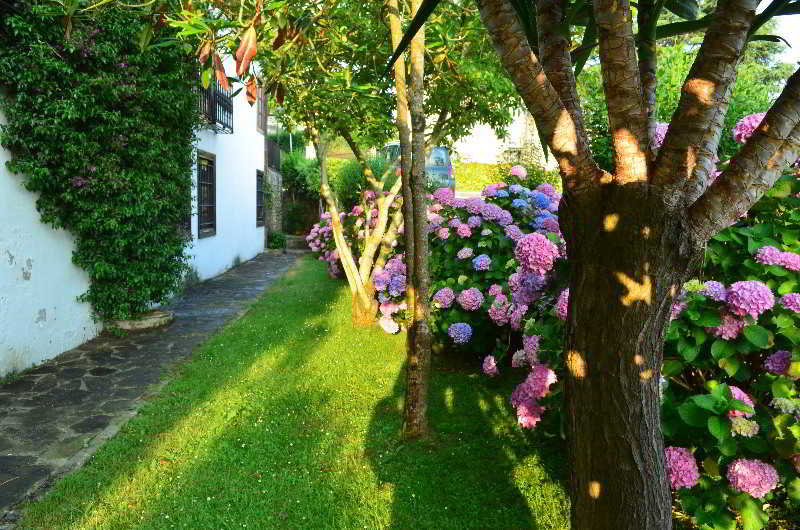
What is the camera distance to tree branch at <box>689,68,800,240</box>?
1426 millimetres

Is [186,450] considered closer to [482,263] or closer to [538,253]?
[538,253]

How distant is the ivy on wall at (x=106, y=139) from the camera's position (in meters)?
5.09

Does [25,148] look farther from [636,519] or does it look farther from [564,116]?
[636,519]

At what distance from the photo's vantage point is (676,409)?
7.64 ft

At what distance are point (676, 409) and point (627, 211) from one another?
127 centimetres

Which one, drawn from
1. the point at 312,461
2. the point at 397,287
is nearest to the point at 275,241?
the point at 397,287

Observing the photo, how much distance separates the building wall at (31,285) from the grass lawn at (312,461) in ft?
4.97

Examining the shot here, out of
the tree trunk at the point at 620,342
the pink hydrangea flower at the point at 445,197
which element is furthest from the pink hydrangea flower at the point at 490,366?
the tree trunk at the point at 620,342

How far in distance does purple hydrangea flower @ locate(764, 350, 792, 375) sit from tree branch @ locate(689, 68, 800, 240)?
3.77 feet

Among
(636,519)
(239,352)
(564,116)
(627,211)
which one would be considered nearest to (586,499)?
(636,519)

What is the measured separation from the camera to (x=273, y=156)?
19.5 m

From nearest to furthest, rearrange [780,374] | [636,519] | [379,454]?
[636,519], [780,374], [379,454]

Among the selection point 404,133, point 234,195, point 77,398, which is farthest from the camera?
point 234,195

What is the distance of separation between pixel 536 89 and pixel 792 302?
1608 mm
